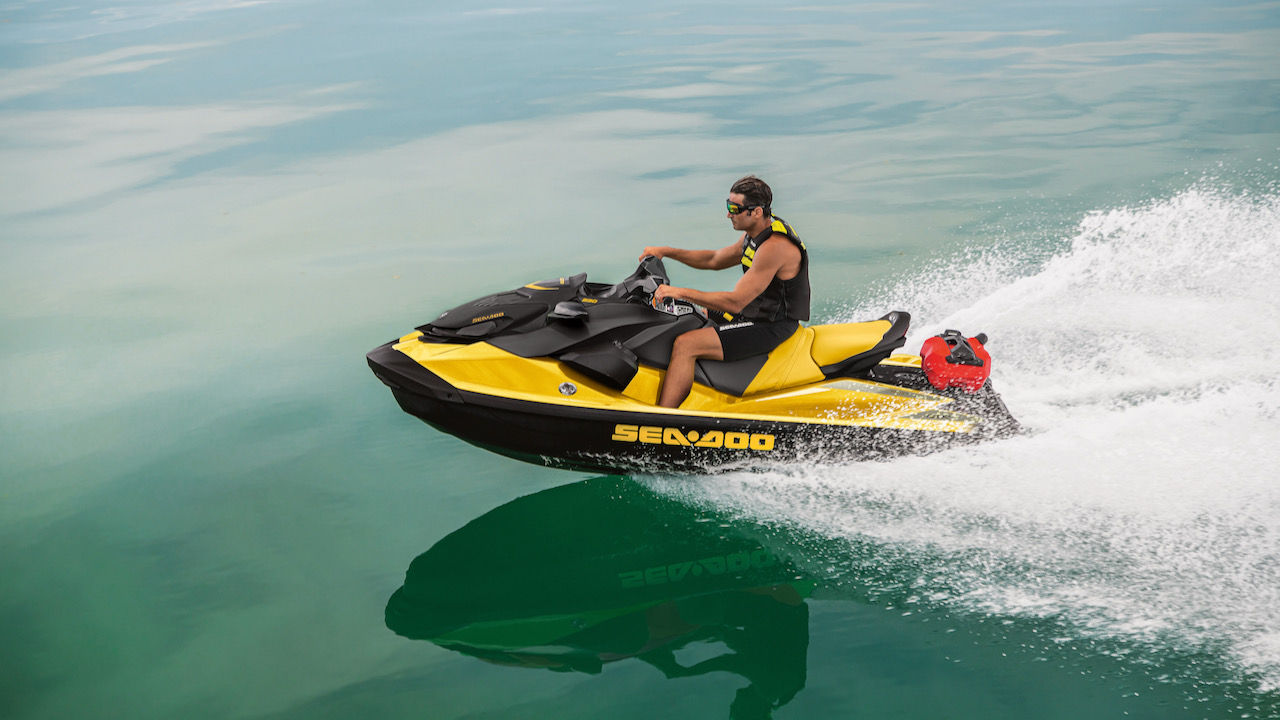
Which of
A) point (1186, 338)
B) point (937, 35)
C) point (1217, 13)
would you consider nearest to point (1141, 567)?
point (1186, 338)

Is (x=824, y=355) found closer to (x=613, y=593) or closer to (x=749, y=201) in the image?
(x=749, y=201)

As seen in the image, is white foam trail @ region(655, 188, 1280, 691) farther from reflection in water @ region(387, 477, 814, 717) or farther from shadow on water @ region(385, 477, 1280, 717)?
reflection in water @ region(387, 477, 814, 717)

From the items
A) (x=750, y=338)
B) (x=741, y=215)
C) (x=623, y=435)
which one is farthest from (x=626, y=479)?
(x=741, y=215)

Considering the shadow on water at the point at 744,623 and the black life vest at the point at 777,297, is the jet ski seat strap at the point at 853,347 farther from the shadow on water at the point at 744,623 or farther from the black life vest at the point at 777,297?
the shadow on water at the point at 744,623

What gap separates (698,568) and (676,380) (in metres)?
0.79

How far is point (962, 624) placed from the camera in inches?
144

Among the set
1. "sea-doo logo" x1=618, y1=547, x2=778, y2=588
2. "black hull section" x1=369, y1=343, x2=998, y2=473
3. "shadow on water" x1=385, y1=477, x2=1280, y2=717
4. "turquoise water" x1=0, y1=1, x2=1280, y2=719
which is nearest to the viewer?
"shadow on water" x1=385, y1=477, x2=1280, y2=717

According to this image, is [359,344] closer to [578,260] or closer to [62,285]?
[578,260]

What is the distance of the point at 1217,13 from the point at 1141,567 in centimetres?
2227

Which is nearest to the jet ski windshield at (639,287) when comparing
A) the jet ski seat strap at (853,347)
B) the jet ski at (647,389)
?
the jet ski at (647,389)

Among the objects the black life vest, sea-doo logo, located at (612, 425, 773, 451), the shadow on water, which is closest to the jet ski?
sea-doo logo, located at (612, 425, 773, 451)

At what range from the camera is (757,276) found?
4344 millimetres

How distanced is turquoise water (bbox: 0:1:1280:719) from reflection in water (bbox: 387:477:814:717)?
0.02 metres

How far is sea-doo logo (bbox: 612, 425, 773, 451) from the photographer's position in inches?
168
